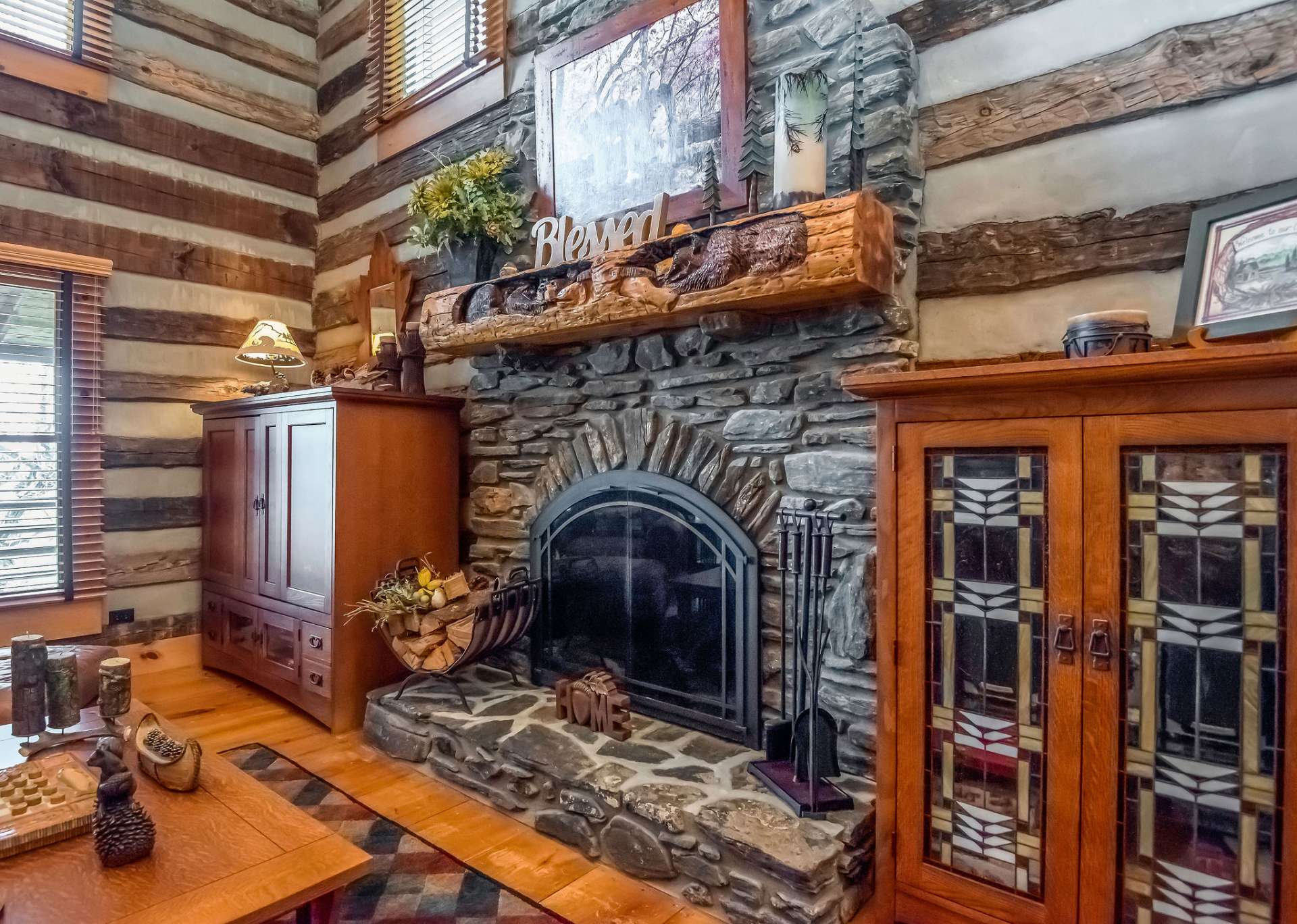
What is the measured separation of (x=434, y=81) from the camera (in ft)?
12.6

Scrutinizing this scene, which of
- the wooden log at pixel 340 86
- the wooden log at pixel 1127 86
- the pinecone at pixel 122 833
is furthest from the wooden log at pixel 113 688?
the wooden log at pixel 340 86

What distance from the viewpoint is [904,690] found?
1754 millimetres

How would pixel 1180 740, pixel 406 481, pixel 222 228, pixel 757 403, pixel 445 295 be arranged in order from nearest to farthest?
1. pixel 1180 740
2. pixel 757 403
3. pixel 445 295
4. pixel 406 481
5. pixel 222 228

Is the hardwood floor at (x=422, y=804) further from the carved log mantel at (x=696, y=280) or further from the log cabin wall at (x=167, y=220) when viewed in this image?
the carved log mantel at (x=696, y=280)

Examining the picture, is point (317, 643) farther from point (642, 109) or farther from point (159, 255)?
point (642, 109)

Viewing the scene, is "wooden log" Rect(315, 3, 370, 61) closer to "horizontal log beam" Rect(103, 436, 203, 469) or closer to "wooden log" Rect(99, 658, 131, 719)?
"horizontal log beam" Rect(103, 436, 203, 469)

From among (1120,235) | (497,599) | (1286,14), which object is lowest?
(497,599)

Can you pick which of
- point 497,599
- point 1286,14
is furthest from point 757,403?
point 1286,14

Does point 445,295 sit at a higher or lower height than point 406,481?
higher

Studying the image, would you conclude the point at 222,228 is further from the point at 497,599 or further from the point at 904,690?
the point at 904,690

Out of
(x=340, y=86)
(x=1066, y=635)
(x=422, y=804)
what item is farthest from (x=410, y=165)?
(x=1066, y=635)

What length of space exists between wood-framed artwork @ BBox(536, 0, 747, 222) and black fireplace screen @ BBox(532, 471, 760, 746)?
1117 millimetres

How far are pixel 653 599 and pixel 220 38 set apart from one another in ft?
13.5

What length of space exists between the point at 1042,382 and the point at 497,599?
Answer: 2067 millimetres
